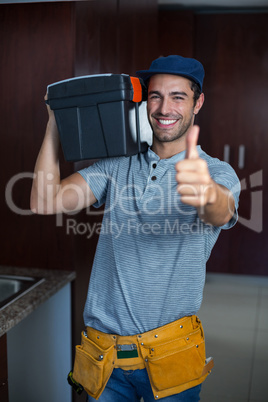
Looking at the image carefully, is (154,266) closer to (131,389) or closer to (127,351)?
(127,351)

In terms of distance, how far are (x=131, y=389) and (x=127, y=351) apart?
5.8 inches

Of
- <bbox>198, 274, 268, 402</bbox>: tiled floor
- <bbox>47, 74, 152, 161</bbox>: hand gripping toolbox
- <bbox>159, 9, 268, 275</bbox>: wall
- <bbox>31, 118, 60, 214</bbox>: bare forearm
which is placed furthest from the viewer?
<bbox>159, 9, 268, 275</bbox>: wall

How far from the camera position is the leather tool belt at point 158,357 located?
1385 mm

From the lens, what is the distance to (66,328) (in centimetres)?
209

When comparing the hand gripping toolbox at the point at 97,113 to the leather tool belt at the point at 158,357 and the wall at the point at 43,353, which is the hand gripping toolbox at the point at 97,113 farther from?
the wall at the point at 43,353

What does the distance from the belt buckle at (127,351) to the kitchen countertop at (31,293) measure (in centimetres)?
41

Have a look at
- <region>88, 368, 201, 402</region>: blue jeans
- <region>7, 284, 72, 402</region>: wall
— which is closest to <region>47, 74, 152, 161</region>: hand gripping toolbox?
<region>88, 368, 201, 402</region>: blue jeans

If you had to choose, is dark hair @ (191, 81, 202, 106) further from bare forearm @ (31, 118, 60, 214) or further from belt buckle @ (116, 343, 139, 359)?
belt buckle @ (116, 343, 139, 359)

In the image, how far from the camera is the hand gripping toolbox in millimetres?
1340

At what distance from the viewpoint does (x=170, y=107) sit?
139 centimetres

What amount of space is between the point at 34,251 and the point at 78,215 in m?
0.27

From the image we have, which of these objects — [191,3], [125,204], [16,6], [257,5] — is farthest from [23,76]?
[257,5]

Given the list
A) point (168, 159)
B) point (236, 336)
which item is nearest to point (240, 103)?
point (236, 336)

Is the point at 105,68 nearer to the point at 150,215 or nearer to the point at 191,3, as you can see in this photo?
the point at 150,215
